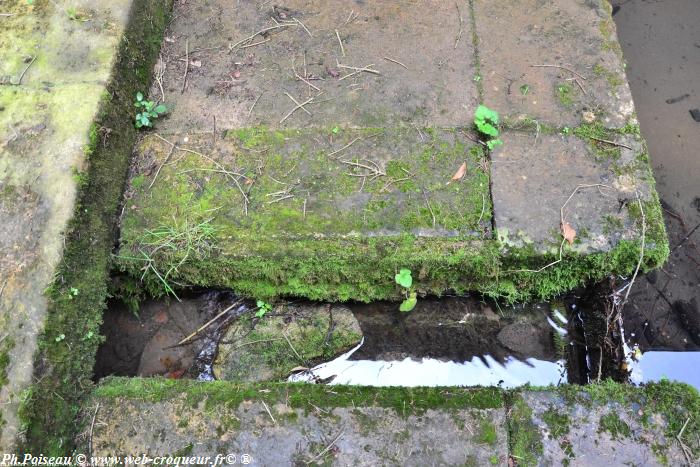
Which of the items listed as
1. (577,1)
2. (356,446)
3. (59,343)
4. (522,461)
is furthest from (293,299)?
(577,1)

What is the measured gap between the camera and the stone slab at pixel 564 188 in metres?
2.48

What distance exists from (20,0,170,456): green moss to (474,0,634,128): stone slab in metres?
2.11

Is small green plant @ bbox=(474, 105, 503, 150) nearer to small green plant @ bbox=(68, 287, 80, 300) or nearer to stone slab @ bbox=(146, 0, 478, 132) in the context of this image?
stone slab @ bbox=(146, 0, 478, 132)

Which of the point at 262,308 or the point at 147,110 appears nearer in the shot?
the point at 262,308

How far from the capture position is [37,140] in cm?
257

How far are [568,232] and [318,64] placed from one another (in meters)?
1.78

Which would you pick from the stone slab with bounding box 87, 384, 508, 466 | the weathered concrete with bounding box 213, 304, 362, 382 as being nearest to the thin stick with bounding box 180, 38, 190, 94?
the weathered concrete with bounding box 213, 304, 362, 382

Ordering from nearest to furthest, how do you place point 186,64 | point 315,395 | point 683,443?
point 683,443
point 315,395
point 186,64

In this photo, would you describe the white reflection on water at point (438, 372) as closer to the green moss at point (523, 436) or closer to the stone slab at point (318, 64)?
the green moss at point (523, 436)

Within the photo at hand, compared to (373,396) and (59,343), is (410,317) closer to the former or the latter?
(373,396)

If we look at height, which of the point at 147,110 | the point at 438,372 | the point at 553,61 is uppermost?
the point at 553,61

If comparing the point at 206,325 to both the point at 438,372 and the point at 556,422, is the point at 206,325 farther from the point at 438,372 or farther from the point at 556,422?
the point at 556,422

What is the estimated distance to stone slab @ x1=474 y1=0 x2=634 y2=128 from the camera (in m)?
2.83

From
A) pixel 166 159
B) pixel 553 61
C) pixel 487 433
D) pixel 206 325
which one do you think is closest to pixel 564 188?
pixel 553 61
